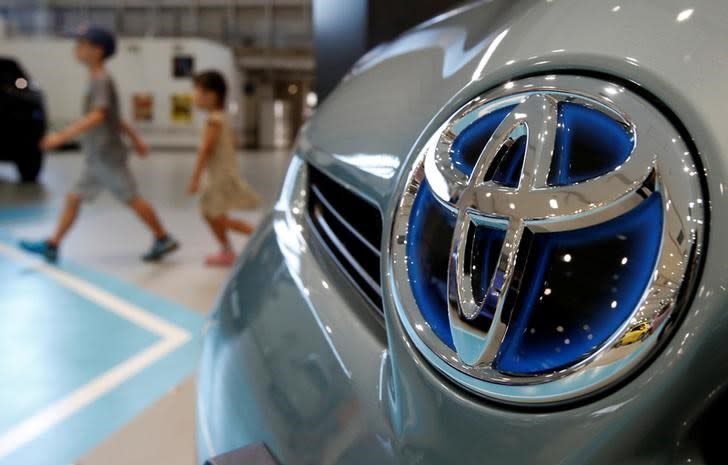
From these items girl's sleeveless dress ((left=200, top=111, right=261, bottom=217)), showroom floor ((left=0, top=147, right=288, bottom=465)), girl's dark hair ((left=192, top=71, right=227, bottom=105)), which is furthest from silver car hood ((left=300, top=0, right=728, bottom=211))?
girl's dark hair ((left=192, top=71, right=227, bottom=105))

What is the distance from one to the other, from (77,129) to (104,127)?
23 centimetres

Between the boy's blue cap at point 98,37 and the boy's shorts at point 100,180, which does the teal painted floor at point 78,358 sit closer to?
the boy's shorts at point 100,180

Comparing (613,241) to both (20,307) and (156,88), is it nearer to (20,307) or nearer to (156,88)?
(20,307)

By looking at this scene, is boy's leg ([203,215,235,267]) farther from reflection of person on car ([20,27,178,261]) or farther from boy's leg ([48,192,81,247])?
boy's leg ([48,192,81,247])

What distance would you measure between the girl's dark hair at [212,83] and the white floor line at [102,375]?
47.9 inches

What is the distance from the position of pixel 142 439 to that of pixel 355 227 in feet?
3.84

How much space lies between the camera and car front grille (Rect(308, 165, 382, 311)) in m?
0.62

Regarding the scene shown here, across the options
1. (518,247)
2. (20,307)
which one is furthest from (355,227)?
(20,307)

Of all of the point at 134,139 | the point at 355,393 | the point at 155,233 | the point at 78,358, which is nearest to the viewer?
the point at 355,393

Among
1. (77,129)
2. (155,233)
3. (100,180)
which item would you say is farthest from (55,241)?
(77,129)

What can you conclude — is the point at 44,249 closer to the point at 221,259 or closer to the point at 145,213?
the point at 145,213

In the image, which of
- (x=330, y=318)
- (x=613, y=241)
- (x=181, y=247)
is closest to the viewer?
(x=613, y=241)

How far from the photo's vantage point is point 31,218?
190 inches

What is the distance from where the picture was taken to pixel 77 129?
131 inches
